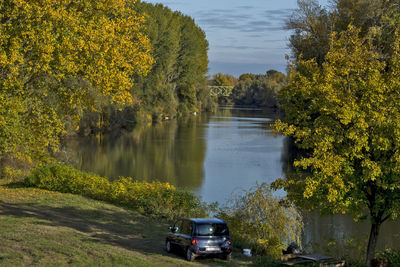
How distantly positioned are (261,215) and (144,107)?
2860 inches

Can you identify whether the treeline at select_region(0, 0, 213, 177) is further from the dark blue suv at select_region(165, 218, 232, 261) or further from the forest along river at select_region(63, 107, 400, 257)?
the forest along river at select_region(63, 107, 400, 257)

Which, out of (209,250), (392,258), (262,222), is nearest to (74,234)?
(209,250)

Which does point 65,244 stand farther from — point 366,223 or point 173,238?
point 366,223

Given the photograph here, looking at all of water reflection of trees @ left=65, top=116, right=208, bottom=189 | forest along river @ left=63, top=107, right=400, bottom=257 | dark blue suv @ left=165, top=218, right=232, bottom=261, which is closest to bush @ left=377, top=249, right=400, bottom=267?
forest along river @ left=63, top=107, right=400, bottom=257

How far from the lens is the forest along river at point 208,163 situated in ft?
85.3

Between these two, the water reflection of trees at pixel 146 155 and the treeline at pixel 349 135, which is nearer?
the treeline at pixel 349 135

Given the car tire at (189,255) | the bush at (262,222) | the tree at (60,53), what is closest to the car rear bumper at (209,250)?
the car tire at (189,255)

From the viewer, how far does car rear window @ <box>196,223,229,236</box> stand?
612 inches

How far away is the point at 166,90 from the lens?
94438 mm

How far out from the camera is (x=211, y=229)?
15641 mm

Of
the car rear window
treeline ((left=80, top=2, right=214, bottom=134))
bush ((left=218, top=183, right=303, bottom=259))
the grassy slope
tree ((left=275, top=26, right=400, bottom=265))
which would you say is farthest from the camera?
treeline ((left=80, top=2, right=214, bottom=134))

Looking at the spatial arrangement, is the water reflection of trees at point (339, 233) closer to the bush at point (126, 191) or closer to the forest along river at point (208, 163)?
the forest along river at point (208, 163)

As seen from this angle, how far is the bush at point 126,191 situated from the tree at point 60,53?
728 cm

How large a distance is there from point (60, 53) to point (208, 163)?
30430 mm
